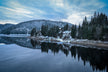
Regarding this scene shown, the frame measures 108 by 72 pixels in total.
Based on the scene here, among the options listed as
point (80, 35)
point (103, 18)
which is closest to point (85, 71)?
point (80, 35)

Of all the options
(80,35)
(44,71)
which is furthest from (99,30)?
(44,71)

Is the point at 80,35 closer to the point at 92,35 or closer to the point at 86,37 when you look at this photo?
the point at 86,37

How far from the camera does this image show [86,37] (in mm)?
50188

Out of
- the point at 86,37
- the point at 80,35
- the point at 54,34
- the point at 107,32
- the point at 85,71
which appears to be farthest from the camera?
the point at 54,34

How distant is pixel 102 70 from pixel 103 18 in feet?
234

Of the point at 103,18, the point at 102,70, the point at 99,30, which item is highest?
the point at 103,18

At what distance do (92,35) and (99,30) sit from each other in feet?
15.6

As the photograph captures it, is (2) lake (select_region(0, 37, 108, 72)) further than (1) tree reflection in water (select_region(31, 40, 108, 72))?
No

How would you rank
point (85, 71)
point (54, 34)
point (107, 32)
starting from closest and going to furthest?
1. point (85, 71)
2. point (107, 32)
3. point (54, 34)

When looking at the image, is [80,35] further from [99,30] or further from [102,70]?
[102,70]

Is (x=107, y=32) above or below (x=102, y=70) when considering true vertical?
above

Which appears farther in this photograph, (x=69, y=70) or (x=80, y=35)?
(x=80, y=35)

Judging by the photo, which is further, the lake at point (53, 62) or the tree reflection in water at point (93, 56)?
the tree reflection in water at point (93, 56)

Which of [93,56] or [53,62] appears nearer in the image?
[53,62]
